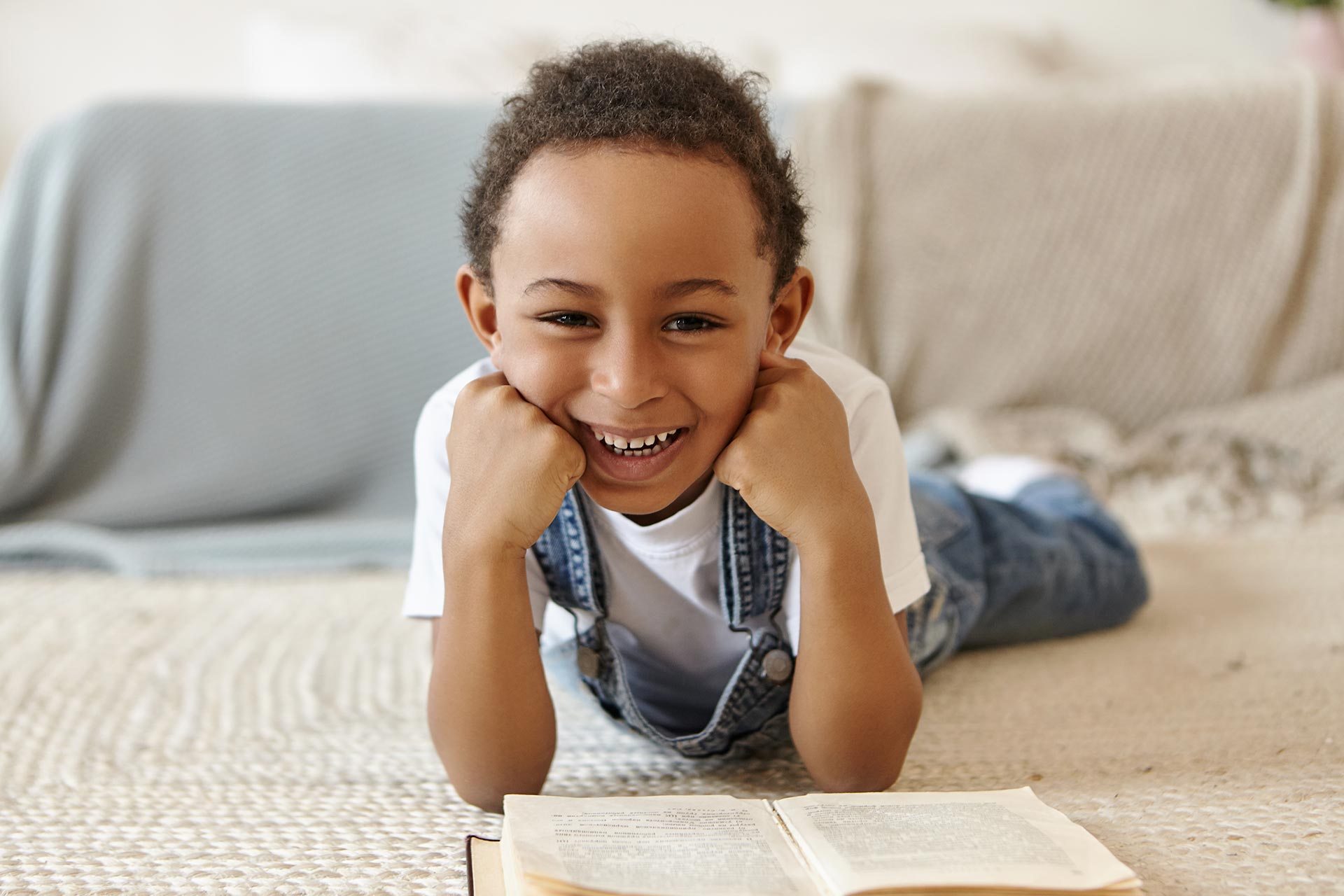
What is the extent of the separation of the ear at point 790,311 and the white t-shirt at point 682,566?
49mm

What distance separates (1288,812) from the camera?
1.99 feet

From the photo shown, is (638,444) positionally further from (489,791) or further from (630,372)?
(489,791)

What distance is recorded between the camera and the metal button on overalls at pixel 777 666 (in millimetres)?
702

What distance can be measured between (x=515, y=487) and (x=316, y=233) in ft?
2.96

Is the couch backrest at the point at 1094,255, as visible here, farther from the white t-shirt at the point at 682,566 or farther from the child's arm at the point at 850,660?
the child's arm at the point at 850,660

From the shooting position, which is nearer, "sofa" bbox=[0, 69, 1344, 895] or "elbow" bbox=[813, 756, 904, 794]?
"elbow" bbox=[813, 756, 904, 794]

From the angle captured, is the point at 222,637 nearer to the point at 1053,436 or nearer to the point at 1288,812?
the point at 1288,812

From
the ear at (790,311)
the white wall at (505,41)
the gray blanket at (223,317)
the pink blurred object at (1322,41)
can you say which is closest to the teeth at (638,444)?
the ear at (790,311)

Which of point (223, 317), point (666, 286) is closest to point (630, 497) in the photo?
point (666, 286)

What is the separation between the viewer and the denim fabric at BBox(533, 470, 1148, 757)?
2.32ft

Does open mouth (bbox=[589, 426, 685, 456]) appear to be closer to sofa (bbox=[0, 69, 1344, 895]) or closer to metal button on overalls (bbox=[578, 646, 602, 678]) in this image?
metal button on overalls (bbox=[578, 646, 602, 678])

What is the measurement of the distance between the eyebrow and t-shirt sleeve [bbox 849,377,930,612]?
16 cm

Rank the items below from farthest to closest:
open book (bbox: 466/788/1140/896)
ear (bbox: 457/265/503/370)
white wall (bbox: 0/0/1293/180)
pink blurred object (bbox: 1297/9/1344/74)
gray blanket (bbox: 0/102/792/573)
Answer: pink blurred object (bbox: 1297/9/1344/74), white wall (bbox: 0/0/1293/180), gray blanket (bbox: 0/102/792/573), ear (bbox: 457/265/503/370), open book (bbox: 466/788/1140/896)

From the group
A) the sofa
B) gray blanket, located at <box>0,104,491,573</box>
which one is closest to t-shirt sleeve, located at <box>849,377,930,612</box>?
the sofa
